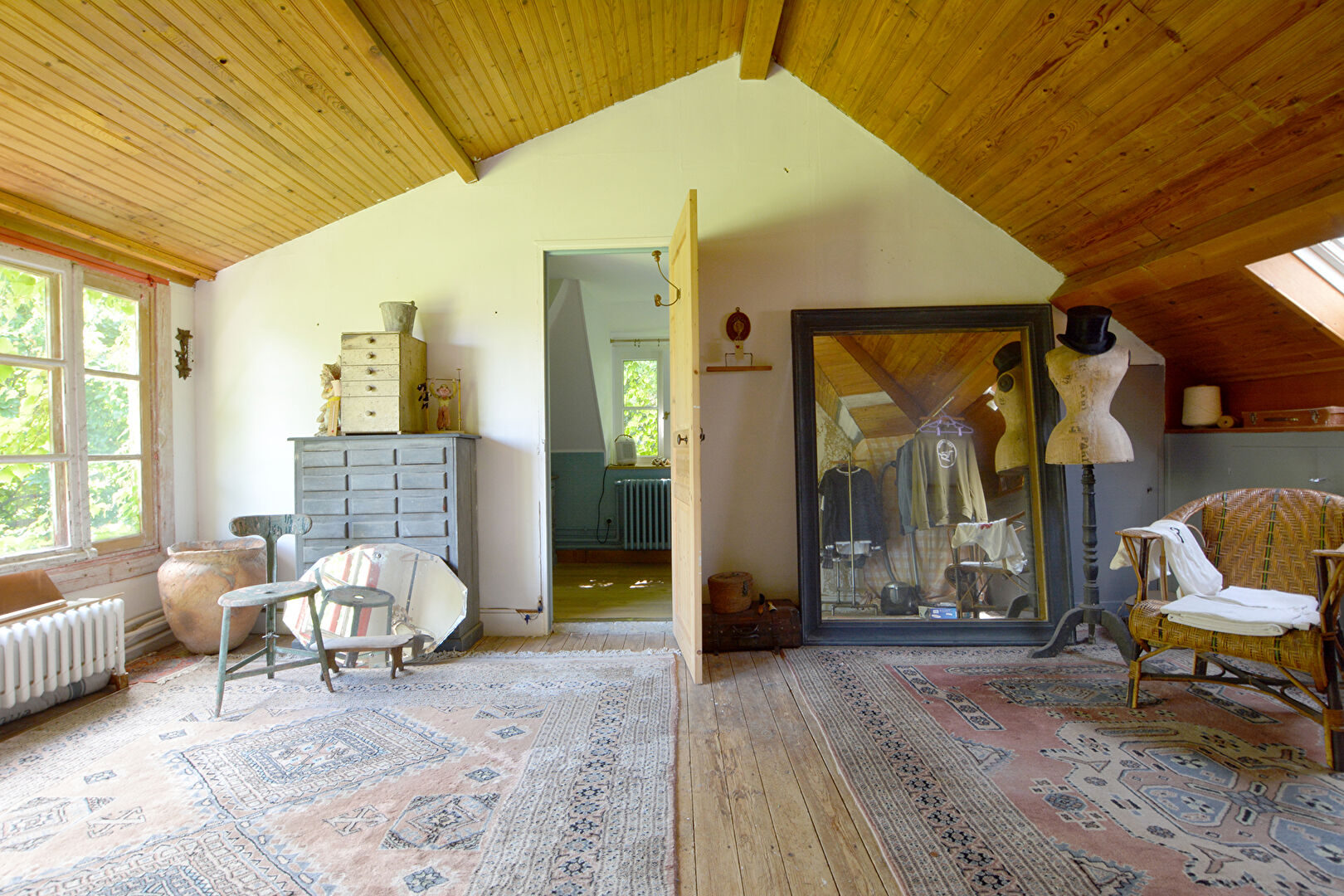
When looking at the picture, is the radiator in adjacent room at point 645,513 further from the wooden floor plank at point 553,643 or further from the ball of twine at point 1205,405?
the ball of twine at point 1205,405

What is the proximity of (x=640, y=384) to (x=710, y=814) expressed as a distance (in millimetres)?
5480

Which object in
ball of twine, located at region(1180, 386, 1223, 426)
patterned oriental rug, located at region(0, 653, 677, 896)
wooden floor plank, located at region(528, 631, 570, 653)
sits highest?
ball of twine, located at region(1180, 386, 1223, 426)

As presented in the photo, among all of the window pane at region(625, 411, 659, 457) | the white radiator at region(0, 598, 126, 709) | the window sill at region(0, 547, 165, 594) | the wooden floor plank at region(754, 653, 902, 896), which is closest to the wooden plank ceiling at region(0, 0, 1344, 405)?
the window sill at region(0, 547, 165, 594)

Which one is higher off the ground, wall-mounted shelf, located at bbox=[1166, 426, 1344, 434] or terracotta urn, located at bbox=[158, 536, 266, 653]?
wall-mounted shelf, located at bbox=[1166, 426, 1344, 434]

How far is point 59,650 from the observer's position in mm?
2871

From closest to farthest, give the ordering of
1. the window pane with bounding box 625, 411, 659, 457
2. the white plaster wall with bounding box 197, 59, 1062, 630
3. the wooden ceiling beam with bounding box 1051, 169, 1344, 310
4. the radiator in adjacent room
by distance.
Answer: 1. the wooden ceiling beam with bounding box 1051, 169, 1344, 310
2. the white plaster wall with bounding box 197, 59, 1062, 630
3. the radiator in adjacent room
4. the window pane with bounding box 625, 411, 659, 457

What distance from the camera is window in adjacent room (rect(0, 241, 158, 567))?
3.23m

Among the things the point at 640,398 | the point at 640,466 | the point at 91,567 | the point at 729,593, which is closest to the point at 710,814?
the point at 729,593

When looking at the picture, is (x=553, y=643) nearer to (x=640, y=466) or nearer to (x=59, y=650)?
(x=59, y=650)

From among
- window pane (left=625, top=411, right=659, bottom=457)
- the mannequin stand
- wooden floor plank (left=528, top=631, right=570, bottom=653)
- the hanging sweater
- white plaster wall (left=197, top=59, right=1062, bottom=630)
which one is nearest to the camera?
the mannequin stand

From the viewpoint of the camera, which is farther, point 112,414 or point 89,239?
point 112,414

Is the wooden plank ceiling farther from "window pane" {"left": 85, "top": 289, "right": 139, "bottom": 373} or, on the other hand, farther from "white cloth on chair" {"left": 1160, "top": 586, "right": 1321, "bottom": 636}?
"white cloth on chair" {"left": 1160, "top": 586, "right": 1321, "bottom": 636}

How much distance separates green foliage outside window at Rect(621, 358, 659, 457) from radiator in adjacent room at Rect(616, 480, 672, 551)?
0.80 m

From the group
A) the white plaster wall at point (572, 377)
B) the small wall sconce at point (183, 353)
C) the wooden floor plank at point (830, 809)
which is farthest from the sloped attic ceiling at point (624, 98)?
the wooden floor plank at point (830, 809)
